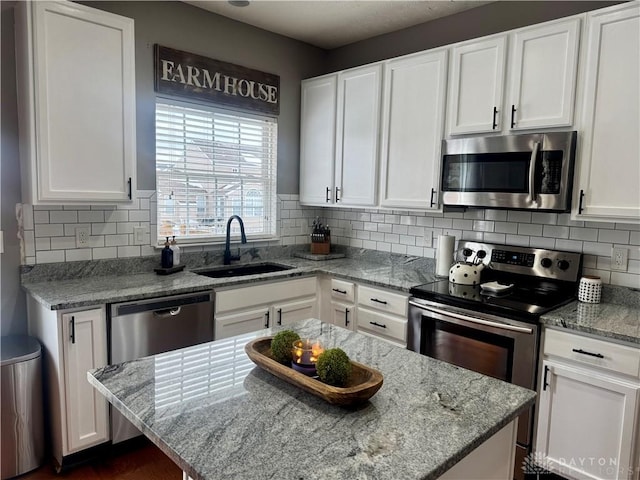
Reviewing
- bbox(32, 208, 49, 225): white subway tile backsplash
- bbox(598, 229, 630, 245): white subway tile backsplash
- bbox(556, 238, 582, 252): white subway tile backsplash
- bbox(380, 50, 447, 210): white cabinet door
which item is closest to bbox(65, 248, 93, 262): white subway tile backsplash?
bbox(32, 208, 49, 225): white subway tile backsplash

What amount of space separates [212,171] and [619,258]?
271 cm

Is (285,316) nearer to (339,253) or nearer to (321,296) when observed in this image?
(321,296)

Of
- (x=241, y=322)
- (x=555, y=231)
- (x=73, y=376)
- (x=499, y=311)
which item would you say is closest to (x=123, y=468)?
(x=73, y=376)

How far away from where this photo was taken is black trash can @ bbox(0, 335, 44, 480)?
218 centimetres

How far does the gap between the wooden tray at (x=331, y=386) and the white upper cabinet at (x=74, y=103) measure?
1582mm

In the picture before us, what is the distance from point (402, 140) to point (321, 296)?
129 centimetres

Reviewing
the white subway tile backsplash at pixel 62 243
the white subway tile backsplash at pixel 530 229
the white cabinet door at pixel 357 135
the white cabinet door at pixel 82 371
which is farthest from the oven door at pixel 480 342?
the white subway tile backsplash at pixel 62 243

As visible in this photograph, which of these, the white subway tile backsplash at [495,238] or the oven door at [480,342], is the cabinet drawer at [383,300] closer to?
the oven door at [480,342]

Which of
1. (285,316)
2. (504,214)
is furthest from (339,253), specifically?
(504,214)

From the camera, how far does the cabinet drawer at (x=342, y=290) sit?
3.13m

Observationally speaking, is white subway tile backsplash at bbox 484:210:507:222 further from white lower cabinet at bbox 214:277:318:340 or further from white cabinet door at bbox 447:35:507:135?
white lower cabinet at bbox 214:277:318:340

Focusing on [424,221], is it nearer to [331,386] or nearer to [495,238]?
[495,238]

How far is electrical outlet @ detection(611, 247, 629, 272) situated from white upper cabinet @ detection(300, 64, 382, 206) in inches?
60.3

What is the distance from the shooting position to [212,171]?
3342 mm
